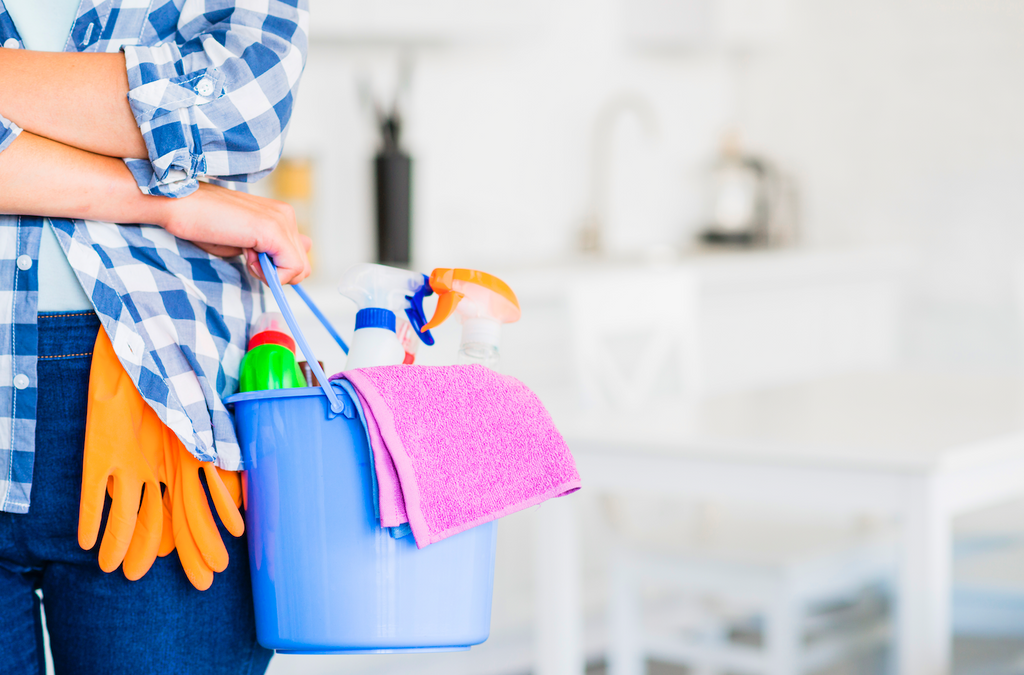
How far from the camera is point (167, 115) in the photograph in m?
0.69

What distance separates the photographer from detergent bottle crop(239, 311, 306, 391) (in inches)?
28.7

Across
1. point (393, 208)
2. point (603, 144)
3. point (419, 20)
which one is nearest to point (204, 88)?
point (393, 208)

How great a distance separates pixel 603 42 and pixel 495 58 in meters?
0.41

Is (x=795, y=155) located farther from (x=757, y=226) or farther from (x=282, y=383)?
(x=282, y=383)

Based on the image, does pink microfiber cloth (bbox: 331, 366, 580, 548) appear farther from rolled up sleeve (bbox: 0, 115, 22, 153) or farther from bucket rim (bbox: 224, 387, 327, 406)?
rolled up sleeve (bbox: 0, 115, 22, 153)

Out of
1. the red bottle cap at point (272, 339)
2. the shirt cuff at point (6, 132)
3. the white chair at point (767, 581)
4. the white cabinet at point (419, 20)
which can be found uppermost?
the white cabinet at point (419, 20)

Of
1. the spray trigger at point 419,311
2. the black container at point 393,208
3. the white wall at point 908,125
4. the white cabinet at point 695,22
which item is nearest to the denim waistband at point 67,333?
the spray trigger at point 419,311

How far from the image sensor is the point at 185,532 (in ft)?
2.34

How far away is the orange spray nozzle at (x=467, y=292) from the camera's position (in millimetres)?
792

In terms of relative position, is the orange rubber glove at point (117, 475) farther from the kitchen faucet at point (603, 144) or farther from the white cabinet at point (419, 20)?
the kitchen faucet at point (603, 144)

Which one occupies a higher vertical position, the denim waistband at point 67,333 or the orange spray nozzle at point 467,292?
the orange spray nozzle at point 467,292

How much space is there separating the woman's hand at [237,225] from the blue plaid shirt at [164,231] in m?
0.01

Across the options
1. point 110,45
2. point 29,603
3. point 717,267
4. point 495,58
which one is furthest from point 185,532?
point 495,58

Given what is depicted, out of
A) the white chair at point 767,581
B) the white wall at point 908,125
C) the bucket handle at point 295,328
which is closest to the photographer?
the bucket handle at point 295,328
